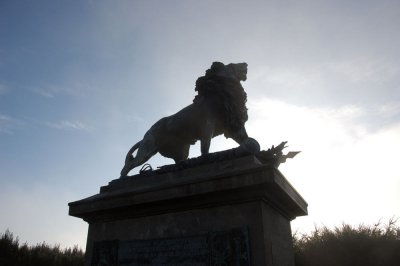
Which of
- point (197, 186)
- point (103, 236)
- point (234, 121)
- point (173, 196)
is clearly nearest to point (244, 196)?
point (197, 186)

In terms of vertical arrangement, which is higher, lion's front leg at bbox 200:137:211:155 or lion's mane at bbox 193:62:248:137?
lion's mane at bbox 193:62:248:137

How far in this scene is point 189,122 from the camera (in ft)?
19.7

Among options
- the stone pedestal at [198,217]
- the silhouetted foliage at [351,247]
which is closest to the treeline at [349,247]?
the silhouetted foliage at [351,247]

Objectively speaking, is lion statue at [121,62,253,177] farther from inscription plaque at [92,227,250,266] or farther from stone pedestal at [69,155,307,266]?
inscription plaque at [92,227,250,266]

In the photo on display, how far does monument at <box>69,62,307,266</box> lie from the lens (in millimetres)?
4219

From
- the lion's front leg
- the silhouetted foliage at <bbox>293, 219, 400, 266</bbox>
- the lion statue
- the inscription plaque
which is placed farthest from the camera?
the silhouetted foliage at <bbox>293, 219, 400, 266</bbox>

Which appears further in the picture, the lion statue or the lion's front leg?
the lion statue

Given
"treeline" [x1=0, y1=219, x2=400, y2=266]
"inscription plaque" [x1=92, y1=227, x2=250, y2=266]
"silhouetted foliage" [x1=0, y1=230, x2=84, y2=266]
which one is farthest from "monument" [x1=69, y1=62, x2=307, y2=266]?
"silhouetted foliage" [x1=0, y1=230, x2=84, y2=266]

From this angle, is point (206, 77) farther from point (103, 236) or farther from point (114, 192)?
point (103, 236)

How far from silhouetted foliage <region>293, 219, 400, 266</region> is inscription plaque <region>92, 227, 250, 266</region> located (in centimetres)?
966

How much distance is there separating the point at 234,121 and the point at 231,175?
1.76m

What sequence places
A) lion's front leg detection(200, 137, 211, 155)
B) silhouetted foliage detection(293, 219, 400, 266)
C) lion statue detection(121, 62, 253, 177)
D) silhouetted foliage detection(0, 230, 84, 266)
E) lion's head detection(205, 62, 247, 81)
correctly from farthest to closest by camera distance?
1. silhouetted foliage detection(0, 230, 84, 266)
2. silhouetted foliage detection(293, 219, 400, 266)
3. lion's head detection(205, 62, 247, 81)
4. lion statue detection(121, 62, 253, 177)
5. lion's front leg detection(200, 137, 211, 155)

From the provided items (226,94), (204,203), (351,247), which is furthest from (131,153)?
(351,247)

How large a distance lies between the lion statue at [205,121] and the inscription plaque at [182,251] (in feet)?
4.72
